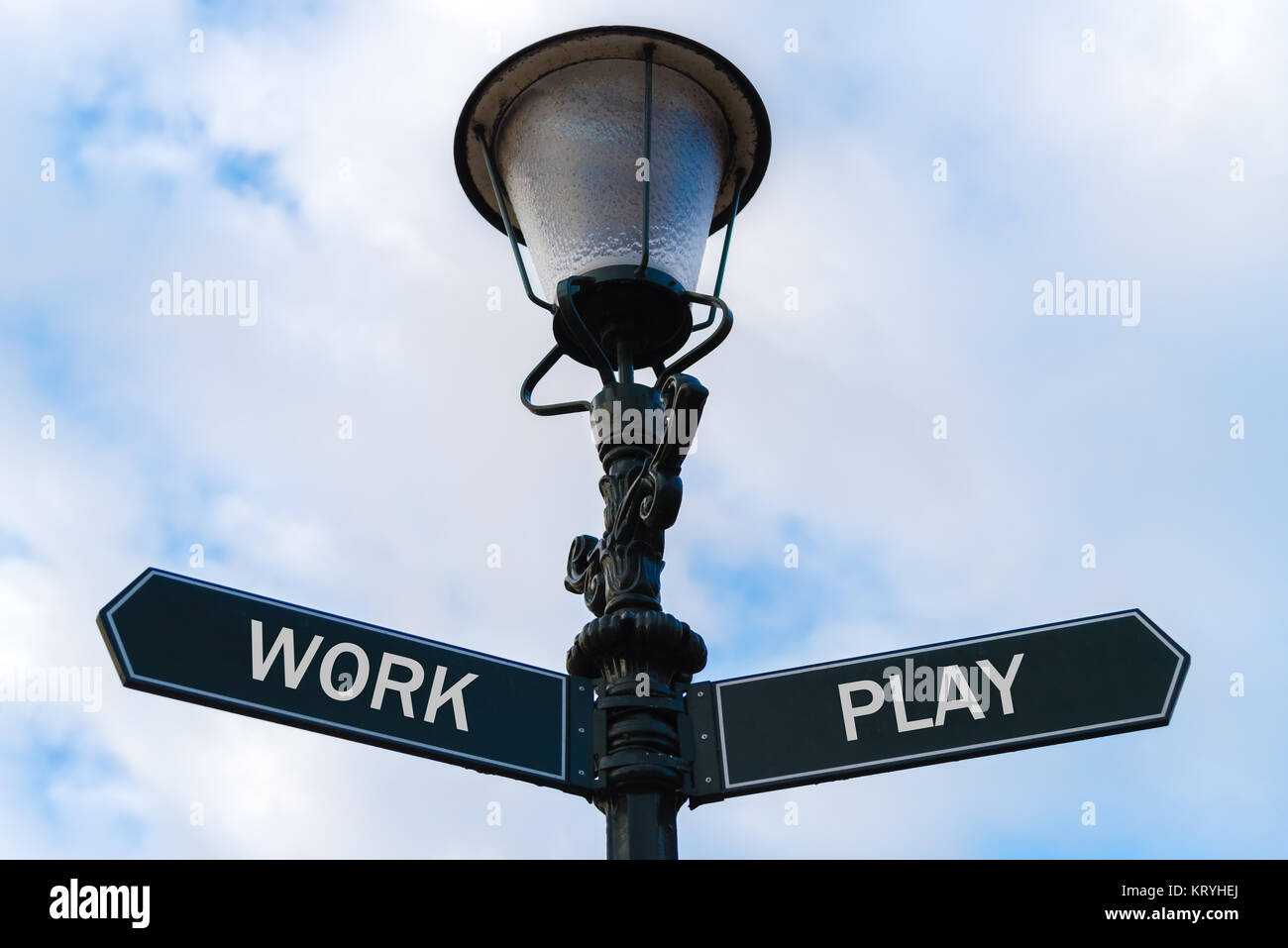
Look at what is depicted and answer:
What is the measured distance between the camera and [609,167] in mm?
3850

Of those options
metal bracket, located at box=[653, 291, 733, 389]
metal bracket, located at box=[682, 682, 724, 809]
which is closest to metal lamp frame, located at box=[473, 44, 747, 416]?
metal bracket, located at box=[653, 291, 733, 389]

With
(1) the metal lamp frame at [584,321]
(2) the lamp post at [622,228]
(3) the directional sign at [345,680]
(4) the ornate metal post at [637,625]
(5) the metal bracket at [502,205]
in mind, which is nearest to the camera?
(3) the directional sign at [345,680]

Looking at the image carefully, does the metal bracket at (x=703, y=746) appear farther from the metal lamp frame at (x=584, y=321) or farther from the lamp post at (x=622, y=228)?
the metal lamp frame at (x=584, y=321)

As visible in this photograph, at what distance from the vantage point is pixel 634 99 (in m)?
3.90

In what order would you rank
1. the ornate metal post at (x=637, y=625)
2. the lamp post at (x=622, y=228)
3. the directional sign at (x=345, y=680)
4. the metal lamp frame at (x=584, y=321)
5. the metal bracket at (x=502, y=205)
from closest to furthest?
the directional sign at (x=345, y=680) → the ornate metal post at (x=637, y=625) → the lamp post at (x=622, y=228) → the metal lamp frame at (x=584, y=321) → the metal bracket at (x=502, y=205)

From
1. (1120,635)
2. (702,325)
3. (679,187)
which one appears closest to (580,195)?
(679,187)

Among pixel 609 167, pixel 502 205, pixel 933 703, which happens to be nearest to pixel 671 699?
pixel 933 703

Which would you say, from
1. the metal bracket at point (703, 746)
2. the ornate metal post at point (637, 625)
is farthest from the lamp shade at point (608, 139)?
the metal bracket at point (703, 746)

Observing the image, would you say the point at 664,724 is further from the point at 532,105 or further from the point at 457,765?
the point at 532,105

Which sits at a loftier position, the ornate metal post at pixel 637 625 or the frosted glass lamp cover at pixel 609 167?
the frosted glass lamp cover at pixel 609 167

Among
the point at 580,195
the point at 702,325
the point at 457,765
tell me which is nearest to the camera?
the point at 457,765

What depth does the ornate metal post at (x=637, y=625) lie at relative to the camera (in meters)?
3.21

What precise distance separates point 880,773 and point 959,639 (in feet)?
1.07

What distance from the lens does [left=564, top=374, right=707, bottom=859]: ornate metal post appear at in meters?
3.21
